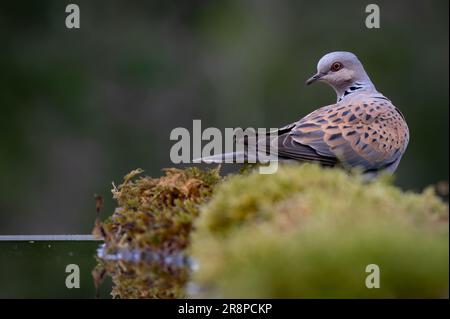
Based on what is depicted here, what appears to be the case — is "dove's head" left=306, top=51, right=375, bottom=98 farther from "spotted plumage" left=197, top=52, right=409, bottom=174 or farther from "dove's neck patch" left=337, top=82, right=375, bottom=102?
"spotted plumage" left=197, top=52, right=409, bottom=174

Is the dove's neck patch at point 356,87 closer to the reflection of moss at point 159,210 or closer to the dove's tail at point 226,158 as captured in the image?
the dove's tail at point 226,158

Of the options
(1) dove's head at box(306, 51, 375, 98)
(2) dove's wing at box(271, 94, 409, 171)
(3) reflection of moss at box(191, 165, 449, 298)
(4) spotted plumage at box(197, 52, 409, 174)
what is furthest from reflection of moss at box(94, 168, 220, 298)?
(1) dove's head at box(306, 51, 375, 98)

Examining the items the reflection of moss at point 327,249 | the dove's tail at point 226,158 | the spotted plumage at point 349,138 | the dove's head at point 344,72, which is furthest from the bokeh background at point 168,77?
the reflection of moss at point 327,249

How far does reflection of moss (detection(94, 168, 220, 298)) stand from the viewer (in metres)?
3.34

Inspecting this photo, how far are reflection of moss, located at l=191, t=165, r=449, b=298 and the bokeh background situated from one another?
11412mm

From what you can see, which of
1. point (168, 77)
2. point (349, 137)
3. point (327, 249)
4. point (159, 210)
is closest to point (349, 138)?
point (349, 137)

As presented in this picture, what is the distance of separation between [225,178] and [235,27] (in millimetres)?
12810

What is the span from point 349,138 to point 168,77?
36.2 ft

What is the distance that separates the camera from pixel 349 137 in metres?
5.64

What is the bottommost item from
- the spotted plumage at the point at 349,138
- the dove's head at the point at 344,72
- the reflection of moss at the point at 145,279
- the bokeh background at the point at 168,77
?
the reflection of moss at the point at 145,279

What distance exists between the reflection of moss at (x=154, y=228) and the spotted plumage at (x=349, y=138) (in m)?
1.03

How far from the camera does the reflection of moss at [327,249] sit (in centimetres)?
264
